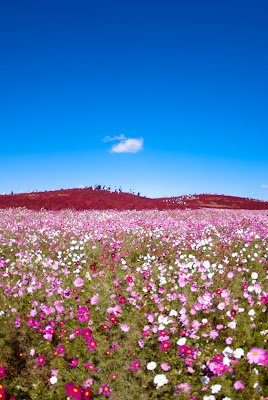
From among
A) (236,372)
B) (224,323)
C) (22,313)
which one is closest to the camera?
(236,372)

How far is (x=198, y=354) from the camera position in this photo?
2525 mm

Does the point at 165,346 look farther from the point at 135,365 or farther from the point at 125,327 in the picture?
the point at 125,327

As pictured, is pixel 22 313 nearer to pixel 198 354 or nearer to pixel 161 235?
pixel 198 354

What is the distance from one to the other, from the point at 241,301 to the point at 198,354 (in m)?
1.38

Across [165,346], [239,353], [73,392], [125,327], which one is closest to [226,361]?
[239,353]

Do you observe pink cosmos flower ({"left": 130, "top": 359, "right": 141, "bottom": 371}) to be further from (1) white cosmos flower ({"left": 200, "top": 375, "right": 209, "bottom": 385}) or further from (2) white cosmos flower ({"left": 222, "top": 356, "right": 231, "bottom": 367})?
Result: (2) white cosmos flower ({"left": 222, "top": 356, "right": 231, "bottom": 367})

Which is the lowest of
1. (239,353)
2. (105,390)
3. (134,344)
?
(105,390)

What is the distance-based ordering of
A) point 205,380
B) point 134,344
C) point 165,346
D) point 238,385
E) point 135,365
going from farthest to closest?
point 134,344 < point 165,346 < point 135,365 < point 205,380 < point 238,385

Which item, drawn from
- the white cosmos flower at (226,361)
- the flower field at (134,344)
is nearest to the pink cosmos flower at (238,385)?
the flower field at (134,344)

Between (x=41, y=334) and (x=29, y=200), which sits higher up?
(x=29, y=200)

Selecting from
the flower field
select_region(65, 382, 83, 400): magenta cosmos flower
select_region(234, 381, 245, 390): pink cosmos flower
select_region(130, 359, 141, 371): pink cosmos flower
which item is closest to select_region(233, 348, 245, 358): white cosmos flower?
the flower field

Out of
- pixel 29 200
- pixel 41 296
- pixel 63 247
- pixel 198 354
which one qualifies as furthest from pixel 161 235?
pixel 29 200

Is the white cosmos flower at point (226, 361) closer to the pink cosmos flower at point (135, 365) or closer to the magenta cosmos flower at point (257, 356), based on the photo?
the magenta cosmos flower at point (257, 356)

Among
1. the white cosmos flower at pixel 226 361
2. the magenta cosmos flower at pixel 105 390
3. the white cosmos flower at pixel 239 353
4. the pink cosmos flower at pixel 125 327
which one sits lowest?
the magenta cosmos flower at pixel 105 390
